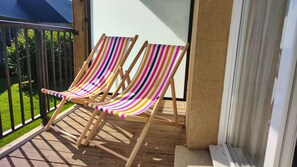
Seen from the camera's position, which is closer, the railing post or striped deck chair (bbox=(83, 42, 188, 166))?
striped deck chair (bbox=(83, 42, 188, 166))

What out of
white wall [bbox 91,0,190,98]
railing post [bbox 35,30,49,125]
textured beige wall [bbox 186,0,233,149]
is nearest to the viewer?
textured beige wall [bbox 186,0,233,149]

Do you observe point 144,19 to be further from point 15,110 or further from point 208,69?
point 15,110

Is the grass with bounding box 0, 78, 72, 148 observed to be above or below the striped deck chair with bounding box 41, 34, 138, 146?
below

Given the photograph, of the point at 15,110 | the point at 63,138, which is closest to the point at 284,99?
the point at 63,138

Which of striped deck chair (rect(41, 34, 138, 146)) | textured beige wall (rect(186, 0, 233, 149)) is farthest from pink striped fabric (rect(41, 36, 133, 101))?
textured beige wall (rect(186, 0, 233, 149))

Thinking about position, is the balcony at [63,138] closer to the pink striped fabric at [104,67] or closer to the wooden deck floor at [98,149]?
the wooden deck floor at [98,149]

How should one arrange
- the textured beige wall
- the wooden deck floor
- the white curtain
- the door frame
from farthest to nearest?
1. the wooden deck floor
2. the textured beige wall
3. the white curtain
4. the door frame

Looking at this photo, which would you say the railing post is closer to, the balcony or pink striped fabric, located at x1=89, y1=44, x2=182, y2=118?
the balcony

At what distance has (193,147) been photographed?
1896 millimetres

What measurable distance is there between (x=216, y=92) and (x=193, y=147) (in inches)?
19.6

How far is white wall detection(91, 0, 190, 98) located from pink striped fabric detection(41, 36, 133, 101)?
50 cm

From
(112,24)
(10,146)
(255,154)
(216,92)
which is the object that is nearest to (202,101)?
(216,92)

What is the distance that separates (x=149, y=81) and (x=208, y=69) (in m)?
0.74

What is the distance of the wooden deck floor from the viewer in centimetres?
179
